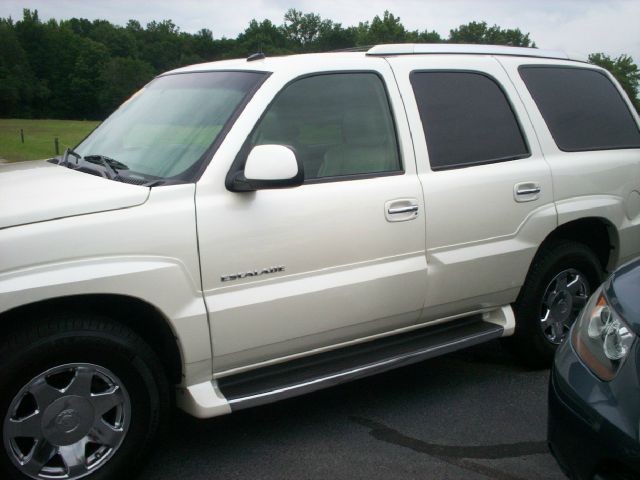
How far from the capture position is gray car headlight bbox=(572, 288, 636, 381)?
7.93 ft

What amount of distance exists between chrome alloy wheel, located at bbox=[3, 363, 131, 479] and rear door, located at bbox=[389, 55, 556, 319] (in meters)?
1.77

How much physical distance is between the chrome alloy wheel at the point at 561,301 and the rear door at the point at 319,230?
3.77 feet

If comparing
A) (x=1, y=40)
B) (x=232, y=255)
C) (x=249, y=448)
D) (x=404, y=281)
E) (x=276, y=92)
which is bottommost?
(x=249, y=448)

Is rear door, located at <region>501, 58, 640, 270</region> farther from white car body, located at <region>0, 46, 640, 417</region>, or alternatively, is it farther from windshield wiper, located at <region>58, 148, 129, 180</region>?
windshield wiper, located at <region>58, 148, 129, 180</region>

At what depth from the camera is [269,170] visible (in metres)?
3.01

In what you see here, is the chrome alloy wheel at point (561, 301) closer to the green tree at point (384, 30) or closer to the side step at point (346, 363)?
the side step at point (346, 363)

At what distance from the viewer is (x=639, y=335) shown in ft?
7.75

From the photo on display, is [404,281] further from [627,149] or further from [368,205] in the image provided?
[627,149]

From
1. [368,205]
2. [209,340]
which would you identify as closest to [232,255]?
[209,340]

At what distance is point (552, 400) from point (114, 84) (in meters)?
85.4

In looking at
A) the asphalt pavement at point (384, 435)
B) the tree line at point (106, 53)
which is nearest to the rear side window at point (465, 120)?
the asphalt pavement at point (384, 435)

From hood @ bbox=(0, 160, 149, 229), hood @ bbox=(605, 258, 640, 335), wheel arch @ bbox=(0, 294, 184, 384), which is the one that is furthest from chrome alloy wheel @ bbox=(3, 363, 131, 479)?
hood @ bbox=(605, 258, 640, 335)

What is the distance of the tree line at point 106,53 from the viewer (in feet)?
279

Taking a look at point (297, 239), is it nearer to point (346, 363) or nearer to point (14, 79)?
point (346, 363)
